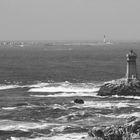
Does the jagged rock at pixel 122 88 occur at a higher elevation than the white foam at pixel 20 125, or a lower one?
higher

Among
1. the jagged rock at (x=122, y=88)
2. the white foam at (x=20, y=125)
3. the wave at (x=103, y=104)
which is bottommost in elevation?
the wave at (x=103, y=104)

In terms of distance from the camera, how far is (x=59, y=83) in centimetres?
10950

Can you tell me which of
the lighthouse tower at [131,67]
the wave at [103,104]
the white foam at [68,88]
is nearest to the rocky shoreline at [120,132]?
the wave at [103,104]

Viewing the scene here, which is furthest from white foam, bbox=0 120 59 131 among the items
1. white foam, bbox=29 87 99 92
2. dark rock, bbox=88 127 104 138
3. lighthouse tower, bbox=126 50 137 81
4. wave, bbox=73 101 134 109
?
white foam, bbox=29 87 99 92

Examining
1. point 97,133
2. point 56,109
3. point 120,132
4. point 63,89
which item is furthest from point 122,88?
point 120,132

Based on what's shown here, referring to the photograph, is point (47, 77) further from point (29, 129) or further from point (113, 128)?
point (113, 128)

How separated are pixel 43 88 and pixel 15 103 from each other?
69.3 ft

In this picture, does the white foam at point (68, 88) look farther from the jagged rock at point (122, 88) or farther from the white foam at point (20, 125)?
the white foam at point (20, 125)

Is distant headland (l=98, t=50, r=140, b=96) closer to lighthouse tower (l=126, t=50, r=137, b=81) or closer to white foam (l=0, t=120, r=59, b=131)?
lighthouse tower (l=126, t=50, r=137, b=81)

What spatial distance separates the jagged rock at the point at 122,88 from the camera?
3393 inches

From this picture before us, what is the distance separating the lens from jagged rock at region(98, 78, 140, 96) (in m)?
86.2

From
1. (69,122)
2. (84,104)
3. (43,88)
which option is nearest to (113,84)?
(84,104)

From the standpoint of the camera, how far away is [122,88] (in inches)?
3428

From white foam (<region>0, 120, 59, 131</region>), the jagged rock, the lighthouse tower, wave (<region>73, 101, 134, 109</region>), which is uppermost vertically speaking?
the lighthouse tower
